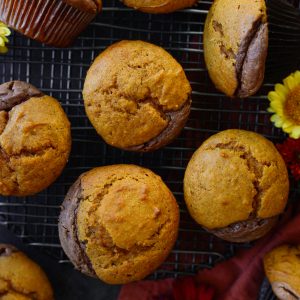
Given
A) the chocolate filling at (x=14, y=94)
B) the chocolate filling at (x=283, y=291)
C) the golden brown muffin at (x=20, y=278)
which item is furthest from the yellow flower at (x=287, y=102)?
the golden brown muffin at (x=20, y=278)

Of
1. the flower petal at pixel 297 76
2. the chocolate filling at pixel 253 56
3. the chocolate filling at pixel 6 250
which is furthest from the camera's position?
the chocolate filling at pixel 6 250

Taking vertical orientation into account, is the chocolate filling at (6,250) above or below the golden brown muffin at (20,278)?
above

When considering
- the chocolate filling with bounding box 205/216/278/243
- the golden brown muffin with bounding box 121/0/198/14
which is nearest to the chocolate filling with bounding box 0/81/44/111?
the golden brown muffin with bounding box 121/0/198/14

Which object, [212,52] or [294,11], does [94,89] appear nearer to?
[212,52]

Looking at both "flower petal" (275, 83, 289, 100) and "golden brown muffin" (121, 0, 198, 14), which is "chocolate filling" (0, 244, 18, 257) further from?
"flower petal" (275, 83, 289, 100)

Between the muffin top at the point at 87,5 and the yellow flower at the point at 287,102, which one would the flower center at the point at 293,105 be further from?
the muffin top at the point at 87,5

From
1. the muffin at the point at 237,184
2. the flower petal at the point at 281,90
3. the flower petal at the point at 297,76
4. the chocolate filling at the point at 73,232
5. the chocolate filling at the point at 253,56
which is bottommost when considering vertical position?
the chocolate filling at the point at 73,232

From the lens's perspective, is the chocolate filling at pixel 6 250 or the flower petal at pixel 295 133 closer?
the flower petal at pixel 295 133
